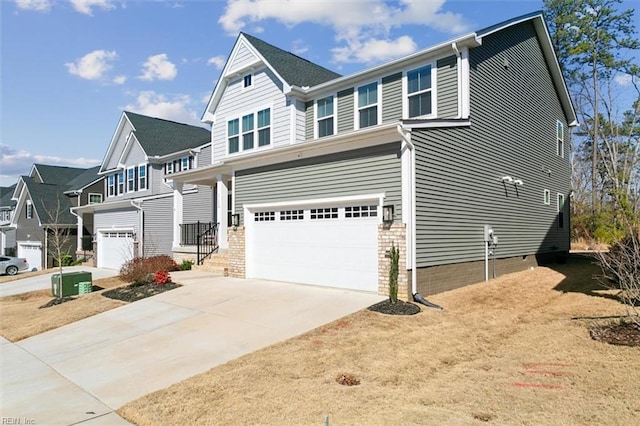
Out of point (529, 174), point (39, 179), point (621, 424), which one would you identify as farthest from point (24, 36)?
point (39, 179)

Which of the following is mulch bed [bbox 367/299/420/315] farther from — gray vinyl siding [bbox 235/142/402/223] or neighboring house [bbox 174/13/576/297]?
gray vinyl siding [bbox 235/142/402/223]

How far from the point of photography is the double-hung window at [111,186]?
98.0 feet

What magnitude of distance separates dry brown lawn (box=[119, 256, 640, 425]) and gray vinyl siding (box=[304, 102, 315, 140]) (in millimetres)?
9333

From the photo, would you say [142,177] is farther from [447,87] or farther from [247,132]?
[447,87]

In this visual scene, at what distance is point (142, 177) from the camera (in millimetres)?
26844

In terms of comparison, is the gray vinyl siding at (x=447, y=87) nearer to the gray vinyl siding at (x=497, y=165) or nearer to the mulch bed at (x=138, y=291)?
the gray vinyl siding at (x=497, y=165)

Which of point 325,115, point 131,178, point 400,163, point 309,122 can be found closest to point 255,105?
point 309,122

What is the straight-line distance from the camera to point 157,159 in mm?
26062

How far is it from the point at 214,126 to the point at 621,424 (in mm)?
18286

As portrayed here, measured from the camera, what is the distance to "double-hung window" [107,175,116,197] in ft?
98.0

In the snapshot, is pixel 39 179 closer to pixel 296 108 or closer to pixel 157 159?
pixel 157 159

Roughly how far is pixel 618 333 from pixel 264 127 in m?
13.9

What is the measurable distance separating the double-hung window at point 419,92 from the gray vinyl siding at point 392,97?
354mm

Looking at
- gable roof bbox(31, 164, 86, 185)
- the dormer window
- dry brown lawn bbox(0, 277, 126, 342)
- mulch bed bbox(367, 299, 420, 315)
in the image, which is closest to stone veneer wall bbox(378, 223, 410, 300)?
mulch bed bbox(367, 299, 420, 315)
